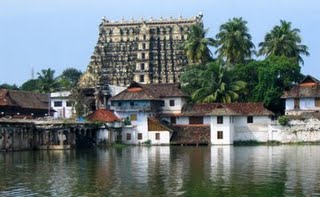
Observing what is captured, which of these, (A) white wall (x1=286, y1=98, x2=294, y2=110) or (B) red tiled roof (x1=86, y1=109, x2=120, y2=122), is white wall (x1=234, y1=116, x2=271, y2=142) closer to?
(A) white wall (x1=286, y1=98, x2=294, y2=110)

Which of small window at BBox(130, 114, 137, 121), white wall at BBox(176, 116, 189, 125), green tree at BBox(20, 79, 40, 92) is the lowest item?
white wall at BBox(176, 116, 189, 125)

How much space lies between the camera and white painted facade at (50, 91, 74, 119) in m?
102

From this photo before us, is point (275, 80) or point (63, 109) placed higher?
point (275, 80)

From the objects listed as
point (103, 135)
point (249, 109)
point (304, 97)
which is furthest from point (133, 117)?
point (304, 97)

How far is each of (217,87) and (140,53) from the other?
37.4 m

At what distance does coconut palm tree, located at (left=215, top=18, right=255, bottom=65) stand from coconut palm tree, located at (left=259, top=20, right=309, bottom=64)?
370 cm

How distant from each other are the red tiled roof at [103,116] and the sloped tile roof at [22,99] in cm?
1056

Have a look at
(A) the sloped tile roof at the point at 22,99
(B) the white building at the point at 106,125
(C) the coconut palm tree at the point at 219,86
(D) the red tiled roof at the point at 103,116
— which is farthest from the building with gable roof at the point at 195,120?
(A) the sloped tile roof at the point at 22,99

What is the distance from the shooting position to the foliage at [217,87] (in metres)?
90.6

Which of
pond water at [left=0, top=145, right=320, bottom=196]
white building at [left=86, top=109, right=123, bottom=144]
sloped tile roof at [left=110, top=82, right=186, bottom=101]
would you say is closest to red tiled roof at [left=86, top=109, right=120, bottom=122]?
white building at [left=86, top=109, right=123, bottom=144]

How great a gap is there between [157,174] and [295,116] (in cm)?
4420

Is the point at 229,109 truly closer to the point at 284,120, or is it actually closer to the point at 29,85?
the point at 284,120

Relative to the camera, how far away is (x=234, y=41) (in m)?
99.7

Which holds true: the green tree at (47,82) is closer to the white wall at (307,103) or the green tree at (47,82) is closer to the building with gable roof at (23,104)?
the building with gable roof at (23,104)
